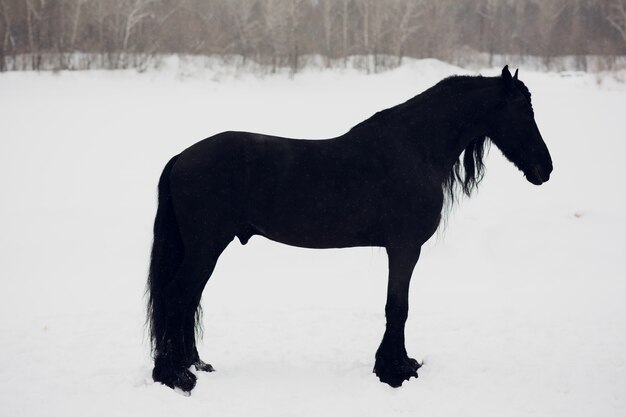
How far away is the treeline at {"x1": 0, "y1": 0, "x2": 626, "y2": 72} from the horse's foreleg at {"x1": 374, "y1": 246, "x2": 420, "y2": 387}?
14250 mm

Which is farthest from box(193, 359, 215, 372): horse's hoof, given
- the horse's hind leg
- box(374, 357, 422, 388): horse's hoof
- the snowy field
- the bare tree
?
the bare tree

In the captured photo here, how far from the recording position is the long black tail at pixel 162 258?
159 inches

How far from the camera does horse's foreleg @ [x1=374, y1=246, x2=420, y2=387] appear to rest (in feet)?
13.7

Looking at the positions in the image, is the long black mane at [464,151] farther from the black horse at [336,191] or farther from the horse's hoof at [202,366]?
the horse's hoof at [202,366]

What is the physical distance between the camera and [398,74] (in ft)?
56.4

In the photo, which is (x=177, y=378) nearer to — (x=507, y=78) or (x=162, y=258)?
(x=162, y=258)

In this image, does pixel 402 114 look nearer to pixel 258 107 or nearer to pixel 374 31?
pixel 258 107

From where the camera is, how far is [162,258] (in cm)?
409

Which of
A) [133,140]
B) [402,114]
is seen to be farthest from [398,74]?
[402,114]

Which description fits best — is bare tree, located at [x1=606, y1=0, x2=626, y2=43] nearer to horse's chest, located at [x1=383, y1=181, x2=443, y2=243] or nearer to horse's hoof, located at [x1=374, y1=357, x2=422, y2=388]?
horse's chest, located at [x1=383, y1=181, x2=443, y2=243]

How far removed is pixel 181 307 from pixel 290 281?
3.42 metres

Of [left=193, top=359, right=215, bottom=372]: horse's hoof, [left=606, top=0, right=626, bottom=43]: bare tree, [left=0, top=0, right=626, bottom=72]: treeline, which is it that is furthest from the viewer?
[left=606, top=0, right=626, bottom=43]: bare tree

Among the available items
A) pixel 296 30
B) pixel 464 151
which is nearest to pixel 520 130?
pixel 464 151

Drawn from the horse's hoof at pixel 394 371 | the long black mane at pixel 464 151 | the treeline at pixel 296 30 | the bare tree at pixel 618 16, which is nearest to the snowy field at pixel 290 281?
the horse's hoof at pixel 394 371
